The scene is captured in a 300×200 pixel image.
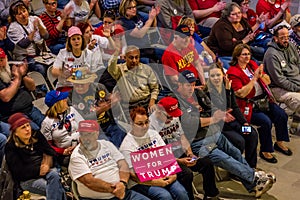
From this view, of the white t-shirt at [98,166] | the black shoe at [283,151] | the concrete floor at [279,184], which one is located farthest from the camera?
the black shoe at [283,151]

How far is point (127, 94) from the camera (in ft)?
17.5

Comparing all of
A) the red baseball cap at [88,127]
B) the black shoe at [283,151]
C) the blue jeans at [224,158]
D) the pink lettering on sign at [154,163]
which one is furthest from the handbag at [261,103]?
the red baseball cap at [88,127]

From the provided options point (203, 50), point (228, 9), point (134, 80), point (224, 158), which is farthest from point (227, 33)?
point (224, 158)

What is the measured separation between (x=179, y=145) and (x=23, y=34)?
2.27 m

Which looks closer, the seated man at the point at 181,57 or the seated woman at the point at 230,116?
the seated woman at the point at 230,116

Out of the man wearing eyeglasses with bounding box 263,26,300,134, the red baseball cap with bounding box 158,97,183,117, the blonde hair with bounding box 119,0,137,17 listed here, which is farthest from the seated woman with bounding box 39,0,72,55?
the man wearing eyeglasses with bounding box 263,26,300,134

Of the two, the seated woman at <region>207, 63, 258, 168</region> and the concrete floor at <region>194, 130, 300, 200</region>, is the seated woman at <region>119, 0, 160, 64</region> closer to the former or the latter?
the seated woman at <region>207, 63, 258, 168</region>

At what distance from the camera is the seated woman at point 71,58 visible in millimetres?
5625

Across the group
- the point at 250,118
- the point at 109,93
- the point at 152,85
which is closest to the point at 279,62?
the point at 250,118

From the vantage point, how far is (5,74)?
16.9ft

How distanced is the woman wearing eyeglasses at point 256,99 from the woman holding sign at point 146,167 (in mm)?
1441

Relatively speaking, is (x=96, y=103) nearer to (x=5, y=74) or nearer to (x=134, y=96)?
(x=134, y=96)

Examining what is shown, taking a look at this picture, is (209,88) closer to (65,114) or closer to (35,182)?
(65,114)

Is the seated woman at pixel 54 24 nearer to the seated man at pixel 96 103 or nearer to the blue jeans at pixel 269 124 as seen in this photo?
the seated man at pixel 96 103
